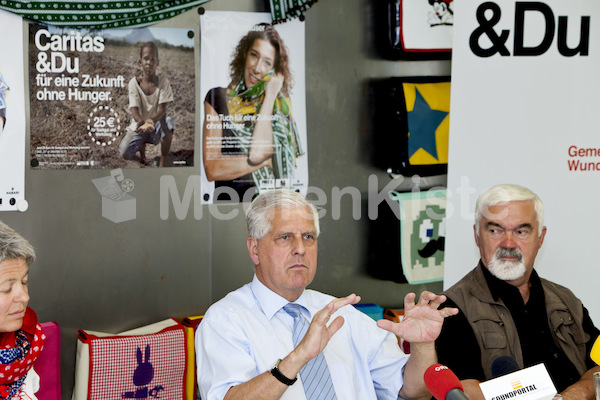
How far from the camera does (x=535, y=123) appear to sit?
2.88 meters

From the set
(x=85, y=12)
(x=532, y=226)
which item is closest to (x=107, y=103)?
(x=85, y=12)

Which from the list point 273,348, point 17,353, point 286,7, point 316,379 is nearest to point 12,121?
point 17,353

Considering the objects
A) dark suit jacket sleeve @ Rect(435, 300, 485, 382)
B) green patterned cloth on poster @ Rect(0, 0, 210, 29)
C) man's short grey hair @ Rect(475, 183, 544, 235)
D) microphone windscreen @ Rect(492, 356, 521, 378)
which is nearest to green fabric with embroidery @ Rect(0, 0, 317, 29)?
green patterned cloth on poster @ Rect(0, 0, 210, 29)

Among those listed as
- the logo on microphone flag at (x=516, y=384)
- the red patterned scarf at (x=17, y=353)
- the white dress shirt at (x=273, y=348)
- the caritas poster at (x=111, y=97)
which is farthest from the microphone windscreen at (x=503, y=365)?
the caritas poster at (x=111, y=97)

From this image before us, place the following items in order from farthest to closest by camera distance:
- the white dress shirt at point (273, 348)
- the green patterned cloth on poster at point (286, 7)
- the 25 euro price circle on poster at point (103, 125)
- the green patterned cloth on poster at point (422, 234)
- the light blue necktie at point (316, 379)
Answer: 1. the green patterned cloth on poster at point (422, 234)
2. the green patterned cloth on poster at point (286, 7)
3. the 25 euro price circle on poster at point (103, 125)
4. the light blue necktie at point (316, 379)
5. the white dress shirt at point (273, 348)

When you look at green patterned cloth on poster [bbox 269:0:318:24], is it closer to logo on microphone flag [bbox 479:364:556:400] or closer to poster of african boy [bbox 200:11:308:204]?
poster of african boy [bbox 200:11:308:204]

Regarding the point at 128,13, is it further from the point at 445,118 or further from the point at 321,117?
the point at 445,118

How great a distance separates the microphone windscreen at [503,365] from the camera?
2.29 meters

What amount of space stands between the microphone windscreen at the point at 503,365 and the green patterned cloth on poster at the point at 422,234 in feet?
4.24

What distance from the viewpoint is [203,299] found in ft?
11.3

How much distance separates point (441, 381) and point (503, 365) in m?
0.81

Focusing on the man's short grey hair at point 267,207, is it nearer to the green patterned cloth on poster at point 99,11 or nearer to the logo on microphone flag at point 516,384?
the logo on microphone flag at point 516,384

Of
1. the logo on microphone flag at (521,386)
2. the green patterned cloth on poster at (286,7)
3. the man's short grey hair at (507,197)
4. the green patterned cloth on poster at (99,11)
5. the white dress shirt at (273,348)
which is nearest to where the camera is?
the logo on microphone flag at (521,386)

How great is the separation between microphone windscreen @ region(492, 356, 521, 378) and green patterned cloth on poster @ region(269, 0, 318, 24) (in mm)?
1807
